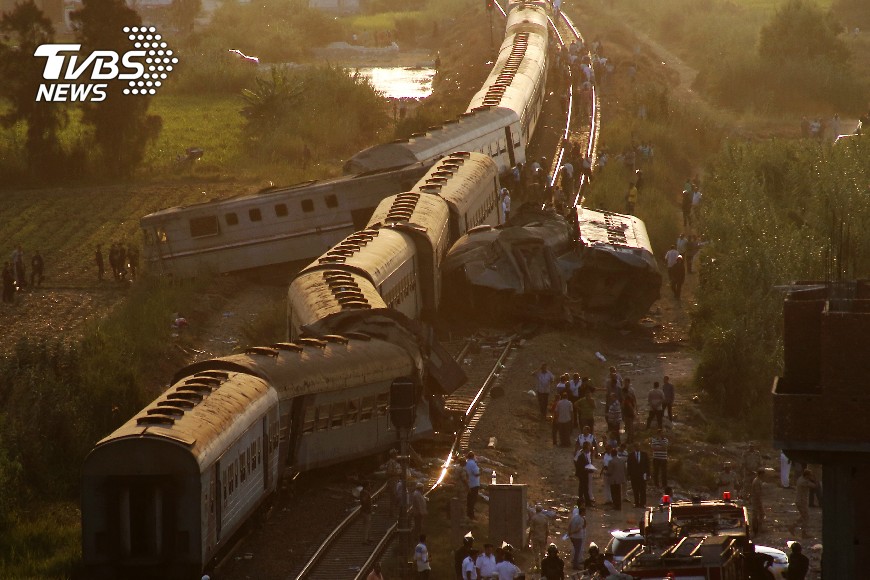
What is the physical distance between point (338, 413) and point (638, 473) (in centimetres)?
492

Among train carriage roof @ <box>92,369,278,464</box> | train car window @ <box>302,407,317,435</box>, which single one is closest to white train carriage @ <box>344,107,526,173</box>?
train car window @ <box>302,407,317,435</box>

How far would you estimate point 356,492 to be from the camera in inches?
1034

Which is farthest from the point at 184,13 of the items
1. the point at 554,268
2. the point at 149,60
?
the point at 554,268

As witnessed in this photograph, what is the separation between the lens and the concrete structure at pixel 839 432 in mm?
19531

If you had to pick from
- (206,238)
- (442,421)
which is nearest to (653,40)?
(206,238)

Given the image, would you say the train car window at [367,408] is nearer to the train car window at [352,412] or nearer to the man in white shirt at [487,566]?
the train car window at [352,412]

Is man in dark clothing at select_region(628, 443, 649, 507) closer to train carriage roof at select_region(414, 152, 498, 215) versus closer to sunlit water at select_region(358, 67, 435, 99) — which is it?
train carriage roof at select_region(414, 152, 498, 215)

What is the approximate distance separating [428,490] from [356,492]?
3.67 ft

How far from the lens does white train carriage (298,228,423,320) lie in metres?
32.4

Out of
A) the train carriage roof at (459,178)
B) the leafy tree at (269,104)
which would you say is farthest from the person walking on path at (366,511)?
the leafy tree at (269,104)

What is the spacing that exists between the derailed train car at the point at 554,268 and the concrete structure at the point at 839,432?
55.6ft

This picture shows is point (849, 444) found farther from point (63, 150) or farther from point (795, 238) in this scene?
point (63, 150)

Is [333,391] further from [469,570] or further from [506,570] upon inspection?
[506,570]

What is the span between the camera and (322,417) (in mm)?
26141
